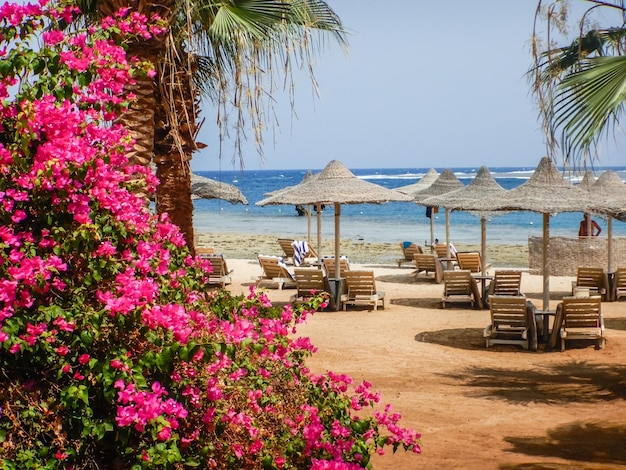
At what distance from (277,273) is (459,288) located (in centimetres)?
436

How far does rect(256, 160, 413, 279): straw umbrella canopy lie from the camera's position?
44.8ft

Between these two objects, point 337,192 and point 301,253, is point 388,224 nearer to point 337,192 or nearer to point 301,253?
point 301,253

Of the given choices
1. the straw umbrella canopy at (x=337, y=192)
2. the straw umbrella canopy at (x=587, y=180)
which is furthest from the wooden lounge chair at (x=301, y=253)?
the straw umbrella canopy at (x=587, y=180)

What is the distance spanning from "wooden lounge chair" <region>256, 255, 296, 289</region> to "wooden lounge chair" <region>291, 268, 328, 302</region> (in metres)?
2.75

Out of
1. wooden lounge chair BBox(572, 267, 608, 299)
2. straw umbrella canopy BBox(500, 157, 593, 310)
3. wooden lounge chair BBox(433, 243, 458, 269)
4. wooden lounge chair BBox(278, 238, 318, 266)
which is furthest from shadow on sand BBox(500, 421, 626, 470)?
wooden lounge chair BBox(278, 238, 318, 266)

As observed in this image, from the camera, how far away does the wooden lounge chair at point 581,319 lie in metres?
10.4

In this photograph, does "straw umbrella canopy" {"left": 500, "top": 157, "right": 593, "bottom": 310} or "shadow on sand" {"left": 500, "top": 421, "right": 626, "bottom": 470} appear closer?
"shadow on sand" {"left": 500, "top": 421, "right": 626, "bottom": 470}

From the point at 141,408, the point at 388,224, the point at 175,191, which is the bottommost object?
the point at 141,408

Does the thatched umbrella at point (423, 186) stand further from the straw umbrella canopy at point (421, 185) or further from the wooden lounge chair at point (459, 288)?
the wooden lounge chair at point (459, 288)

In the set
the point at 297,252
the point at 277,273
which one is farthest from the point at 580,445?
the point at 297,252

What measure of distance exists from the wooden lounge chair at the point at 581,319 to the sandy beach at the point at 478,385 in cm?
20

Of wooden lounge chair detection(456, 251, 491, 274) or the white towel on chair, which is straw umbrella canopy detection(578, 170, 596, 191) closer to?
wooden lounge chair detection(456, 251, 491, 274)

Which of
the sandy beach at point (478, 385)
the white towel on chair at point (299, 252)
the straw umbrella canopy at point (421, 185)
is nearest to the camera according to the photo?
the sandy beach at point (478, 385)

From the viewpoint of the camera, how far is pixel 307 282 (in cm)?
1366
